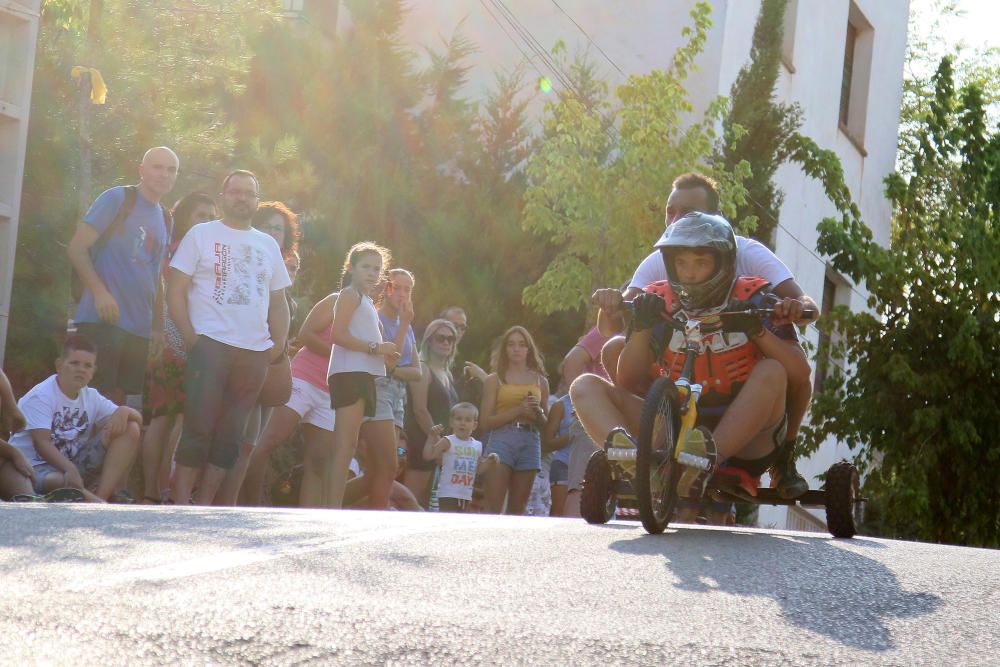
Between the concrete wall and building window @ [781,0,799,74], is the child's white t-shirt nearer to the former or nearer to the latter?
the concrete wall

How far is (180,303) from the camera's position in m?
9.35

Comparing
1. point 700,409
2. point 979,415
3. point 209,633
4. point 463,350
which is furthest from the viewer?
point 463,350

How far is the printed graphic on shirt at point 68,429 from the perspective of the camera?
31.0 feet

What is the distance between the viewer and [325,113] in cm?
2344

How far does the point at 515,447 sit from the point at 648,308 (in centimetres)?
501

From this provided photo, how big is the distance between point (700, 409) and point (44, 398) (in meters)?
3.93

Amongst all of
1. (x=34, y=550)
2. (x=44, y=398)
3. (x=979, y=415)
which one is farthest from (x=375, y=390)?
(x=979, y=415)

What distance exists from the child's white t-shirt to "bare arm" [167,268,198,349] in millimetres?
3200

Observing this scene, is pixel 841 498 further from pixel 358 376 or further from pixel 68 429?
pixel 68 429

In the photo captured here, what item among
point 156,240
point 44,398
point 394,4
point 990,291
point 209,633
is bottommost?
point 209,633

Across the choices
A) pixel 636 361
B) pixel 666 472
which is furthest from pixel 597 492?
pixel 666 472

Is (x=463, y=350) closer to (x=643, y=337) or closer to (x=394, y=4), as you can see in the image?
(x=394, y=4)

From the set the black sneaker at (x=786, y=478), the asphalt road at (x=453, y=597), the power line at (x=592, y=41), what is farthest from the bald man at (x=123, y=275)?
the power line at (x=592, y=41)

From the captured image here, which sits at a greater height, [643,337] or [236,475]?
[643,337]
